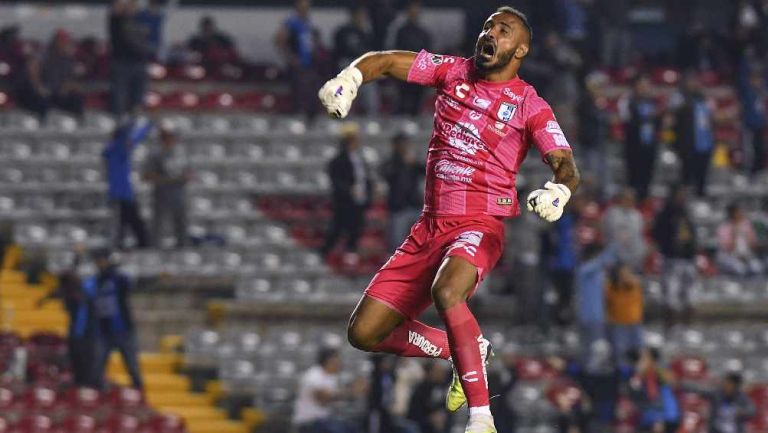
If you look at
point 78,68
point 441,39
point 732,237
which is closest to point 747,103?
point 732,237

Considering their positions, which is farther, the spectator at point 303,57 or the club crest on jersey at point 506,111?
the spectator at point 303,57

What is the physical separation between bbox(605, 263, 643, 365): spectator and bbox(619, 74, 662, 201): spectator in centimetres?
331

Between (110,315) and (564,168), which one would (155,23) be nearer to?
(110,315)

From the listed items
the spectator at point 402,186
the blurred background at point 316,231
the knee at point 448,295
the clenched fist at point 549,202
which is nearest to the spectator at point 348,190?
the blurred background at point 316,231

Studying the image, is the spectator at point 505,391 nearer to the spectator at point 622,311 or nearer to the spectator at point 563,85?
the spectator at point 622,311

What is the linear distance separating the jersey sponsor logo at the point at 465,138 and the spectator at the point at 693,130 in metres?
15.0

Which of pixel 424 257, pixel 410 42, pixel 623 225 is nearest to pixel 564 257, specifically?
pixel 623 225

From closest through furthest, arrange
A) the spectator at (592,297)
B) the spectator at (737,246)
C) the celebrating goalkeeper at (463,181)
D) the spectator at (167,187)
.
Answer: the celebrating goalkeeper at (463,181)
the spectator at (592,297)
the spectator at (167,187)
the spectator at (737,246)

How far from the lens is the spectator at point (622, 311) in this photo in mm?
22922

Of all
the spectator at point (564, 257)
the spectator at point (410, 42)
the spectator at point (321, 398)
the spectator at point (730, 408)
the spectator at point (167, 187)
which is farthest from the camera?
the spectator at point (410, 42)

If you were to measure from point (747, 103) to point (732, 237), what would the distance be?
2948 mm

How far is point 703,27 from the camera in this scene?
3141cm

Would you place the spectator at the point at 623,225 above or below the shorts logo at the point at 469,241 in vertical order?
below

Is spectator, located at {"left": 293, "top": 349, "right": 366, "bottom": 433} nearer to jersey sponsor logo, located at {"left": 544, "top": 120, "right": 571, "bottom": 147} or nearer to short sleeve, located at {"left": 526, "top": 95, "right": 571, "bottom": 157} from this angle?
short sleeve, located at {"left": 526, "top": 95, "right": 571, "bottom": 157}
